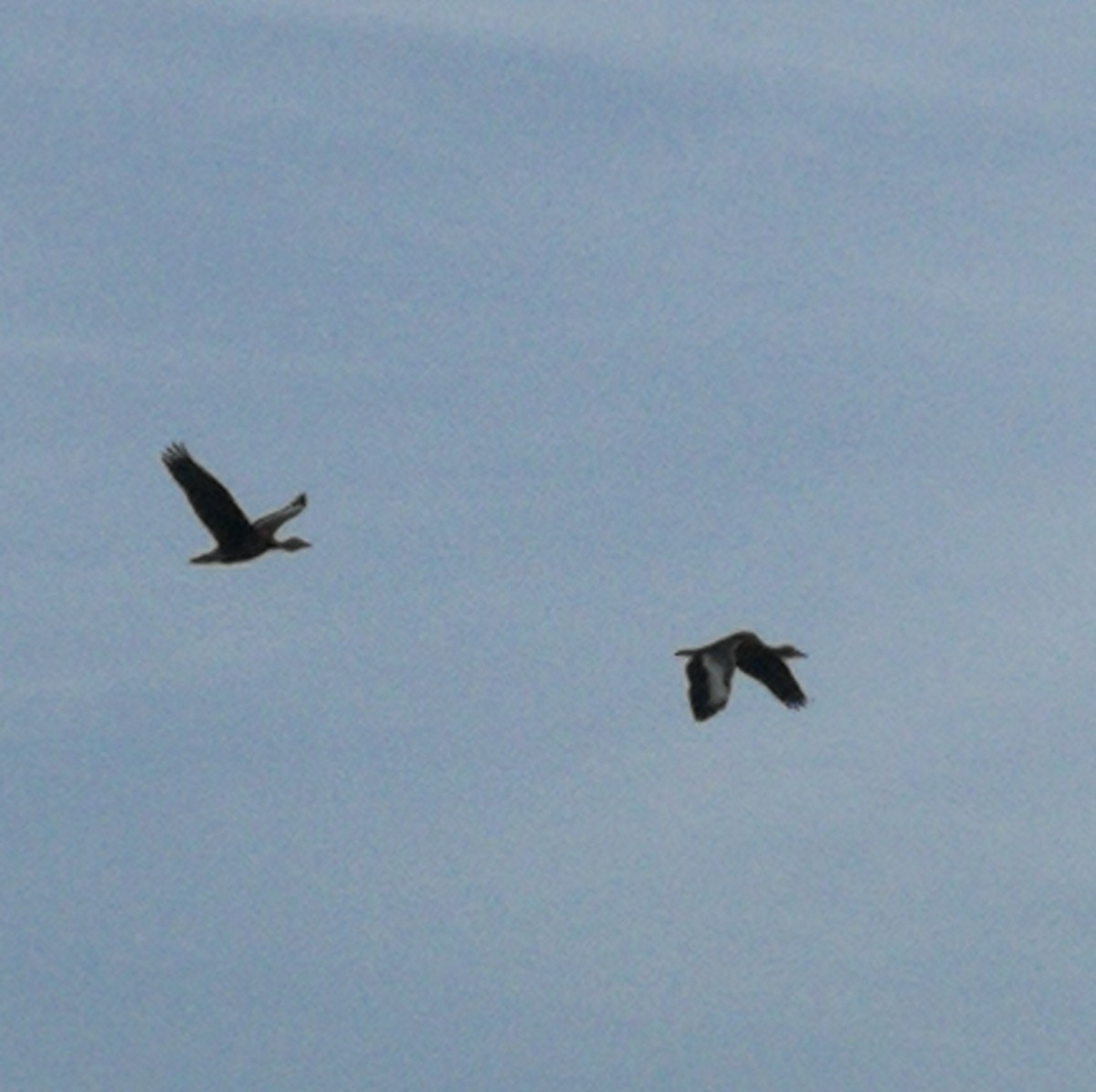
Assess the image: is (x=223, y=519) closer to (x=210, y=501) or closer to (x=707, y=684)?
(x=210, y=501)

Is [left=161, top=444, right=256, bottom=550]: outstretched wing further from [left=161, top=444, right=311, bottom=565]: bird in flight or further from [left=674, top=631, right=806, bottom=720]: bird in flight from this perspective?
[left=674, top=631, right=806, bottom=720]: bird in flight

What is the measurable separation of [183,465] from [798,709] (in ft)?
58.8

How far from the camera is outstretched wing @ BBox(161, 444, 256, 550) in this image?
84.1m

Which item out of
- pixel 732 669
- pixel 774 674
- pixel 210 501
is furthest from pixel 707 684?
pixel 210 501

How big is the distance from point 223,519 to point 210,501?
0.82 metres

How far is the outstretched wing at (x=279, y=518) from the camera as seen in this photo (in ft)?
285

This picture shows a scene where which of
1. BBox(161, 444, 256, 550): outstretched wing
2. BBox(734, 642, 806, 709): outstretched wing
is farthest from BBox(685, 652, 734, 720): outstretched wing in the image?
BBox(161, 444, 256, 550): outstretched wing

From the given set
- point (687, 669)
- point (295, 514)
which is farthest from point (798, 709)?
point (295, 514)

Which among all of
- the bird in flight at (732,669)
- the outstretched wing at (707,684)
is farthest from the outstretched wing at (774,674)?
the outstretched wing at (707,684)

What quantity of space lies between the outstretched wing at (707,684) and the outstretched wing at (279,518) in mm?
12053

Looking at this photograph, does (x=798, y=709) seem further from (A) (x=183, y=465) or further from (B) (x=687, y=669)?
(A) (x=183, y=465)

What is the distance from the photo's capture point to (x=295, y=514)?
3479 inches

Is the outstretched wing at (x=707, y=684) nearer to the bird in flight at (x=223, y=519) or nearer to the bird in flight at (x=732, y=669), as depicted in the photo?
the bird in flight at (x=732, y=669)

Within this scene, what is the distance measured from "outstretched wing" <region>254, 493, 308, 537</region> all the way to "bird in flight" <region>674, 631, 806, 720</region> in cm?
1183
